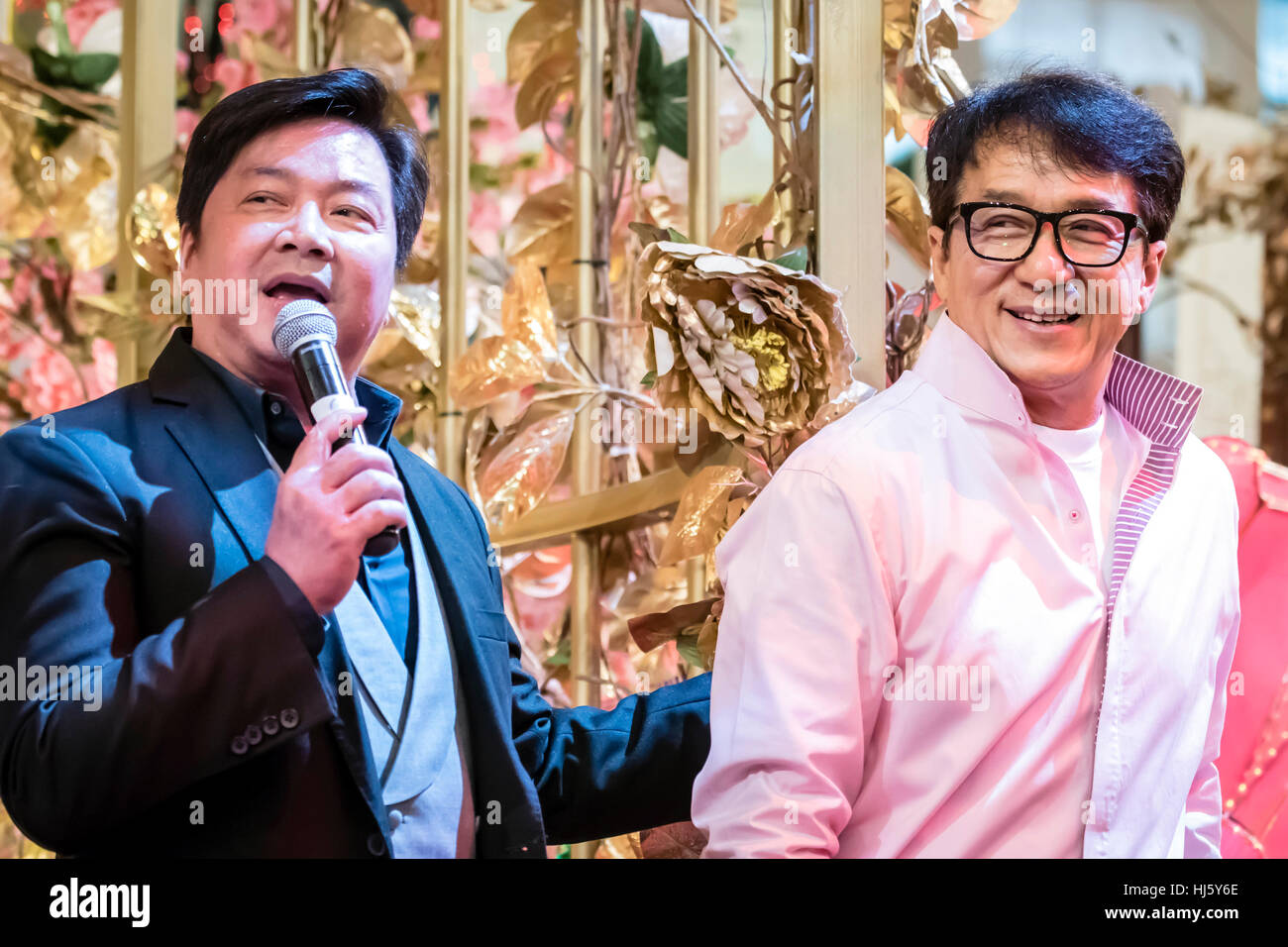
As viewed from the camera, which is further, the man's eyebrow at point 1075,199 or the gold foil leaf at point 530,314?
the gold foil leaf at point 530,314

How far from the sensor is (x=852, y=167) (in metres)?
1.06

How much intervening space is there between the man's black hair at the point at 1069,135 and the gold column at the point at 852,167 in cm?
7

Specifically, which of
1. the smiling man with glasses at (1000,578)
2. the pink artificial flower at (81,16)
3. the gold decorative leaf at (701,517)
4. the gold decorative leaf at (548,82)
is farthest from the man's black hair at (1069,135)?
the pink artificial flower at (81,16)

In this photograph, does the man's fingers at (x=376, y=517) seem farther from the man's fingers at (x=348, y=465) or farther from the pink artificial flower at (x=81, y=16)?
the pink artificial flower at (x=81, y=16)

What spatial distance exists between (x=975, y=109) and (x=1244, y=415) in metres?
0.61

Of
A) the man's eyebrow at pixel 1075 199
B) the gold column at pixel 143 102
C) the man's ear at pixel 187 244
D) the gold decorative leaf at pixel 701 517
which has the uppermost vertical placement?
the gold column at pixel 143 102

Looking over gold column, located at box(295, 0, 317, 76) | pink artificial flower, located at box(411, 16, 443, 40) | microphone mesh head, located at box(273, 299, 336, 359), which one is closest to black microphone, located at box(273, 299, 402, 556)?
microphone mesh head, located at box(273, 299, 336, 359)

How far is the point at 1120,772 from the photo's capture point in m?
0.91

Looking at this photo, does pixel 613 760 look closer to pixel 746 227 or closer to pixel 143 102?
pixel 746 227

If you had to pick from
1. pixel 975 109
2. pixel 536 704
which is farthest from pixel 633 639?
pixel 975 109

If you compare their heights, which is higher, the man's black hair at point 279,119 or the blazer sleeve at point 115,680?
the man's black hair at point 279,119

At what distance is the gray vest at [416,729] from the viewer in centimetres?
90

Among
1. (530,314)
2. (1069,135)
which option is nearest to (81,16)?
(530,314)

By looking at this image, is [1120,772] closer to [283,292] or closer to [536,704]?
[536,704]
